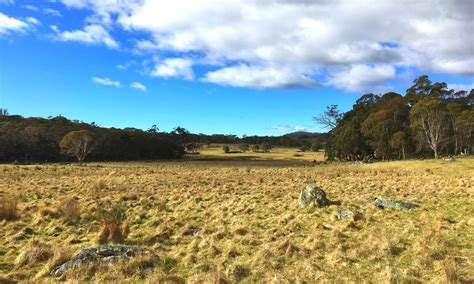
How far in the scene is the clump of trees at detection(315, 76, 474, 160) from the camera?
56.6 meters

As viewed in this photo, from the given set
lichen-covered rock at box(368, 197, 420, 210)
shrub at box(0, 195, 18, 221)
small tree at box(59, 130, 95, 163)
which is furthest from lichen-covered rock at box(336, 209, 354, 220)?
small tree at box(59, 130, 95, 163)

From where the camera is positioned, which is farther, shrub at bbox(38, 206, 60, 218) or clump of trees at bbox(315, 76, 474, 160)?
clump of trees at bbox(315, 76, 474, 160)

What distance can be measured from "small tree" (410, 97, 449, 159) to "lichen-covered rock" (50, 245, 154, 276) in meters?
54.6

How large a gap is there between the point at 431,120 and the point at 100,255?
188 ft

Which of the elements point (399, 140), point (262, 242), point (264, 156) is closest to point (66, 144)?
point (264, 156)

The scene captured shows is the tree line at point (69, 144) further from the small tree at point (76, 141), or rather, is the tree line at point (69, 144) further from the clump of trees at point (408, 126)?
the clump of trees at point (408, 126)

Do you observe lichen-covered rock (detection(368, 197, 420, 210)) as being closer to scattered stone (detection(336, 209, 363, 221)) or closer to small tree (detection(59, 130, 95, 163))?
scattered stone (detection(336, 209, 363, 221))

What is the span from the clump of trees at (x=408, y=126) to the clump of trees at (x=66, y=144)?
159ft

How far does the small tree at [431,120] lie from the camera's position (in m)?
54.8

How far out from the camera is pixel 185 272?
7.55 meters

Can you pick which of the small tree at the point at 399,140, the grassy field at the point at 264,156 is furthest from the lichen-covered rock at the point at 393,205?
the grassy field at the point at 264,156

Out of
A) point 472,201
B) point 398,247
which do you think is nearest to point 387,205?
point 472,201

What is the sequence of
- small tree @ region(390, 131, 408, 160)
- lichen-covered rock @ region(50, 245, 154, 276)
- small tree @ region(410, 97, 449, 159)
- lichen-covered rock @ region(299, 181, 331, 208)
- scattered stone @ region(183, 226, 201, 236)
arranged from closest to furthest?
lichen-covered rock @ region(50, 245, 154, 276), scattered stone @ region(183, 226, 201, 236), lichen-covered rock @ region(299, 181, 331, 208), small tree @ region(410, 97, 449, 159), small tree @ region(390, 131, 408, 160)

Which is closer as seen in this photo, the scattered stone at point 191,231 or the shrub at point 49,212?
the scattered stone at point 191,231
